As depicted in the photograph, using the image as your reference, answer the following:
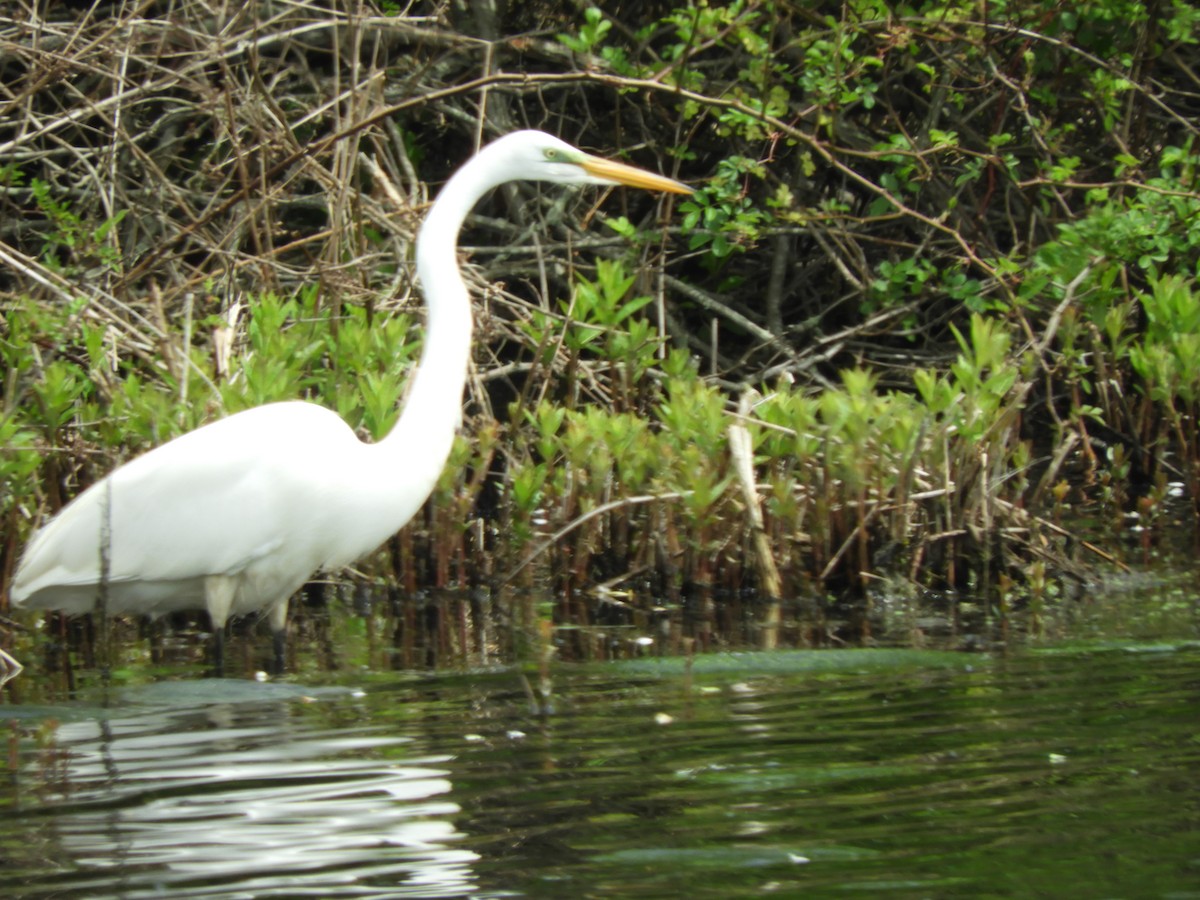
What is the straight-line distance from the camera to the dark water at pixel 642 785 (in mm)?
2703

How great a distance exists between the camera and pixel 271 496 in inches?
202

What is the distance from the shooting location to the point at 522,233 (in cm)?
858

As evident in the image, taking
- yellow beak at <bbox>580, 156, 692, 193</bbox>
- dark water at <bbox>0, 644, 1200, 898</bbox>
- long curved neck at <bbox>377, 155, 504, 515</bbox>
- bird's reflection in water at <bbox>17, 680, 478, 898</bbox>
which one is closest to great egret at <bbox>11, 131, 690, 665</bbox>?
long curved neck at <bbox>377, 155, 504, 515</bbox>

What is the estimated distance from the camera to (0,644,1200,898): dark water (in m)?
2.70

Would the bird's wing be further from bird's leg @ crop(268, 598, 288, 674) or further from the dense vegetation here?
the dense vegetation

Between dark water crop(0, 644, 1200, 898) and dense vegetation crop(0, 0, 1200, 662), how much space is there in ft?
3.88

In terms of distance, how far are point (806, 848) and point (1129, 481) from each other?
543 cm

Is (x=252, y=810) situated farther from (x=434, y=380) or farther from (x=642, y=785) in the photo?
(x=434, y=380)

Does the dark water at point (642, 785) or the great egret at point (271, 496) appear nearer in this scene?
the dark water at point (642, 785)

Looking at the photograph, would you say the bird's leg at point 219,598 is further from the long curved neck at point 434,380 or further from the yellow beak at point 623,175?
the yellow beak at point 623,175

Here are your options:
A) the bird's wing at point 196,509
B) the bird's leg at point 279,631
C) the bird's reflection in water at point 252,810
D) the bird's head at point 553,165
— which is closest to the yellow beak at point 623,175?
the bird's head at point 553,165

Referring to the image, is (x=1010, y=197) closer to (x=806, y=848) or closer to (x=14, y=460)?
(x=14, y=460)

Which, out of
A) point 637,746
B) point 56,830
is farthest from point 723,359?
point 56,830

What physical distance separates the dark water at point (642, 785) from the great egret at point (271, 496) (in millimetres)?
716
